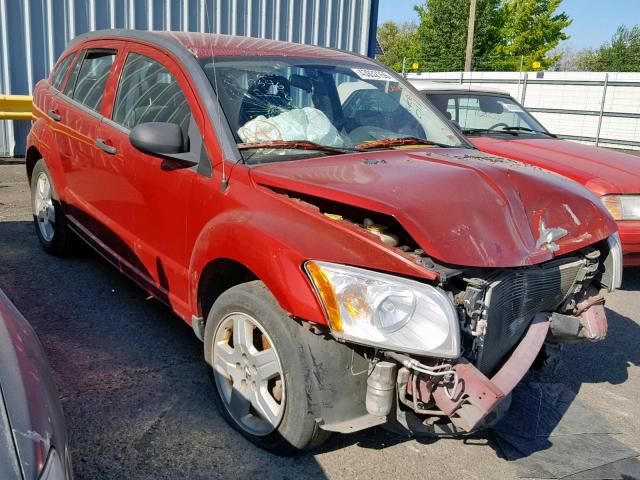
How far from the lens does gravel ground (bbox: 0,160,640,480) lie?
2623mm

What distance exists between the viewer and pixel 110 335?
375cm

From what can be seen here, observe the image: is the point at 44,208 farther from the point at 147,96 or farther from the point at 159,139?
the point at 159,139

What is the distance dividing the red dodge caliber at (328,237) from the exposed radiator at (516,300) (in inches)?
0.4

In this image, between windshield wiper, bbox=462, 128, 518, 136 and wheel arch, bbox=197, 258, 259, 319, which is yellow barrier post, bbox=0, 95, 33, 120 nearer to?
windshield wiper, bbox=462, 128, 518, 136

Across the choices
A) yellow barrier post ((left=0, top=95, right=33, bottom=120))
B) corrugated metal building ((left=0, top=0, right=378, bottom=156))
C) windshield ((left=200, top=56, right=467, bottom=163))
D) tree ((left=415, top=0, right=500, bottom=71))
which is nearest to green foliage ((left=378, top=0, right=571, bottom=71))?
tree ((left=415, top=0, right=500, bottom=71))

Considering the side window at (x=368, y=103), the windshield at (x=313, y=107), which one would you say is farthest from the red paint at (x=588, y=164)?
the side window at (x=368, y=103)

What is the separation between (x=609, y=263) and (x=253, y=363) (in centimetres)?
187

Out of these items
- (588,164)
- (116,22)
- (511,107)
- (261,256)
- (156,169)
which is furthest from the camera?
(116,22)

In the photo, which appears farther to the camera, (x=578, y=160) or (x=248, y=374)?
(x=578, y=160)

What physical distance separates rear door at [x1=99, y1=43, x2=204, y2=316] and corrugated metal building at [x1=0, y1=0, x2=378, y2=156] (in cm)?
517

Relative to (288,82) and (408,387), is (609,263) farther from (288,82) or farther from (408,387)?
(288,82)

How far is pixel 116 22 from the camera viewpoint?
31.8ft

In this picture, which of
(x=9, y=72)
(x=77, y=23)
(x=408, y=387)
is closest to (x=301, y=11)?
(x=77, y=23)

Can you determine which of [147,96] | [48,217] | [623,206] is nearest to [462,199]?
[147,96]
